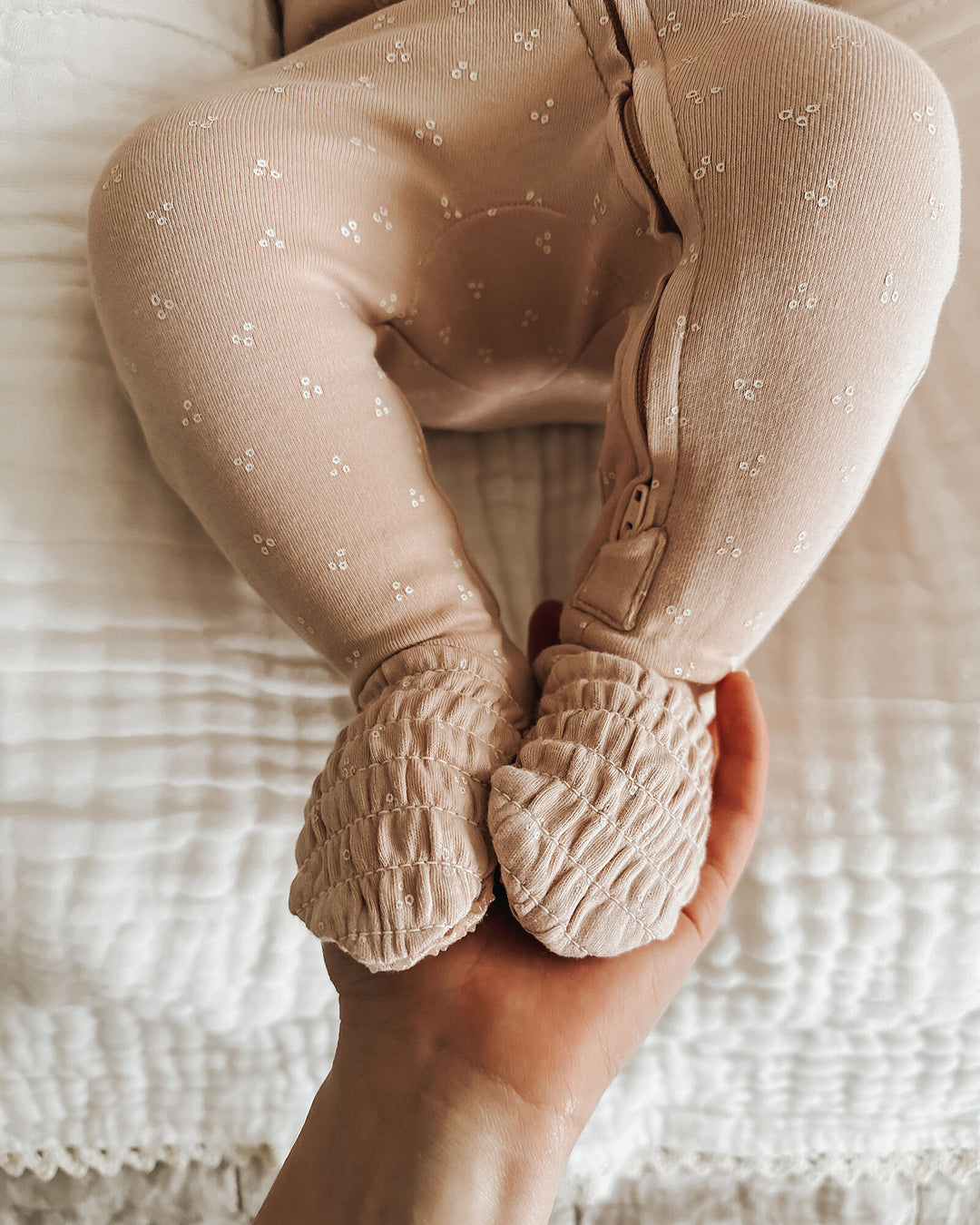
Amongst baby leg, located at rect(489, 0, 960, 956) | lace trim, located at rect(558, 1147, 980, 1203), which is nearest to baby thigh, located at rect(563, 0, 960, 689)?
baby leg, located at rect(489, 0, 960, 956)

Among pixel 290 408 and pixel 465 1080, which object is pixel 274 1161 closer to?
pixel 465 1080

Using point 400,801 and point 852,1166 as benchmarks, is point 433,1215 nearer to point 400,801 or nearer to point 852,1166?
point 400,801

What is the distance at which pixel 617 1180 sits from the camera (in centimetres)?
71

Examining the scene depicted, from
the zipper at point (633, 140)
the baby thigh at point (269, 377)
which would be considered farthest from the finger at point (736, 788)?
the zipper at point (633, 140)

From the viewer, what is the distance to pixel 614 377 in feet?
1.50

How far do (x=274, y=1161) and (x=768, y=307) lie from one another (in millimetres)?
704

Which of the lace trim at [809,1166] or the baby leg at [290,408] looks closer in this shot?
the baby leg at [290,408]

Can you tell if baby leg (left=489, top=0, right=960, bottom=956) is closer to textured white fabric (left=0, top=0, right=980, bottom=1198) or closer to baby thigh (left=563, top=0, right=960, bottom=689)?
baby thigh (left=563, top=0, right=960, bottom=689)

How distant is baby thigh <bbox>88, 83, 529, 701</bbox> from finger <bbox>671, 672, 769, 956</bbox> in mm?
136

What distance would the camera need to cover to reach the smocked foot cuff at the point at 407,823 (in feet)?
1.14

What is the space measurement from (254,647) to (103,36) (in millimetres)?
434

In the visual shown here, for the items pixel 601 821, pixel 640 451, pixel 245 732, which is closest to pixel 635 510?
pixel 640 451

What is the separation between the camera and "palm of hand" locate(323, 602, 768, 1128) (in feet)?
1.24

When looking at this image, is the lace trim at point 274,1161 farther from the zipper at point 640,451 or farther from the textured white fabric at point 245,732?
the zipper at point 640,451
